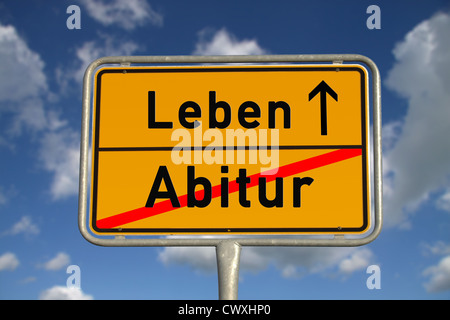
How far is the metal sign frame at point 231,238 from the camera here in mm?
3047

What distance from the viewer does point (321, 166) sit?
127 inches

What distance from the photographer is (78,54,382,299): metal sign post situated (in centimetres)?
317

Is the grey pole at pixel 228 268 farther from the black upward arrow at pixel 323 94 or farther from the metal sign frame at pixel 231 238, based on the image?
the black upward arrow at pixel 323 94

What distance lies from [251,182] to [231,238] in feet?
1.46

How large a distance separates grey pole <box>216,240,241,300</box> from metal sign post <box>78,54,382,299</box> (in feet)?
0.18

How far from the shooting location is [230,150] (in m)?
3.25

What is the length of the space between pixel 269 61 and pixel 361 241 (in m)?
1.49

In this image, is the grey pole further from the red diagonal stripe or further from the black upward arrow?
the black upward arrow

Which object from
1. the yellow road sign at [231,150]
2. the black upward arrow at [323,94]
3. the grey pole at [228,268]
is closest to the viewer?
the grey pole at [228,268]

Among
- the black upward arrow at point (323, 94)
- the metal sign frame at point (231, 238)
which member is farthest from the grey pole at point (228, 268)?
the black upward arrow at point (323, 94)

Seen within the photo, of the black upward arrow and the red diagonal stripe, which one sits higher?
the black upward arrow

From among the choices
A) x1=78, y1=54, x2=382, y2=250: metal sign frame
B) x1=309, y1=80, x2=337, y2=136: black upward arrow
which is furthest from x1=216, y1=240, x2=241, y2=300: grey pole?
x1=309, y1=80, x2=337, y2=136: black upward arrow

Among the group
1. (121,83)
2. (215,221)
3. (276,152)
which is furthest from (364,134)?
(121,83)
